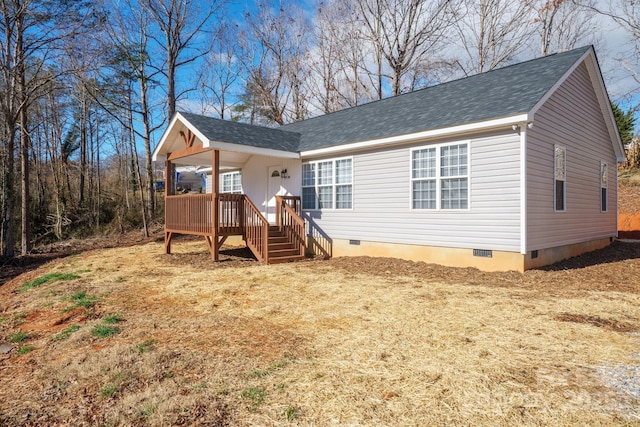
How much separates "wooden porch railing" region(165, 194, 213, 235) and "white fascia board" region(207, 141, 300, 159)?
1323mm

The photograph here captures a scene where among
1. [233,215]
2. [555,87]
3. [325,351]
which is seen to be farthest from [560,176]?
[233,215]

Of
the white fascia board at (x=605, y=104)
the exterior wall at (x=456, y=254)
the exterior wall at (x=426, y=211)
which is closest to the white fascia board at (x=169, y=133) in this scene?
the exterior wall at (x=426, y=211)

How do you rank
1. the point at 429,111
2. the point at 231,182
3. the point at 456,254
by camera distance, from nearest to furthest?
the point at 456,254
the point at 429,111
the point at 231,182

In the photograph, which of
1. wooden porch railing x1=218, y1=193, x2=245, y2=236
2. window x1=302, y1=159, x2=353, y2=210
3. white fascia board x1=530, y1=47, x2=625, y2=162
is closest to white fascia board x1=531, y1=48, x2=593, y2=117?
white fascia board x1=530, y1=47, x2=625, y2=162

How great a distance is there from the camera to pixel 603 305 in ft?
17.6

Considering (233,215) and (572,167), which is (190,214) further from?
(572,167)

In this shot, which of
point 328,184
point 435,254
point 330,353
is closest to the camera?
point 330,353

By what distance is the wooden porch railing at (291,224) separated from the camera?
10.1m

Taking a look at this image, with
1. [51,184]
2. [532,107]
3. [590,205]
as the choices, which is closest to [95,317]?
[532,107]

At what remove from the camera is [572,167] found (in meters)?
9.40

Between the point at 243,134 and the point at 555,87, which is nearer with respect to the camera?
the point at 555,87

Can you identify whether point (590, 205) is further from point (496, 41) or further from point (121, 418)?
point (496, 41)

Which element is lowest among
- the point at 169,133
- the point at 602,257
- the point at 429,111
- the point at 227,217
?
the point at 602,257

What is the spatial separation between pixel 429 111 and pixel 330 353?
7.34m
